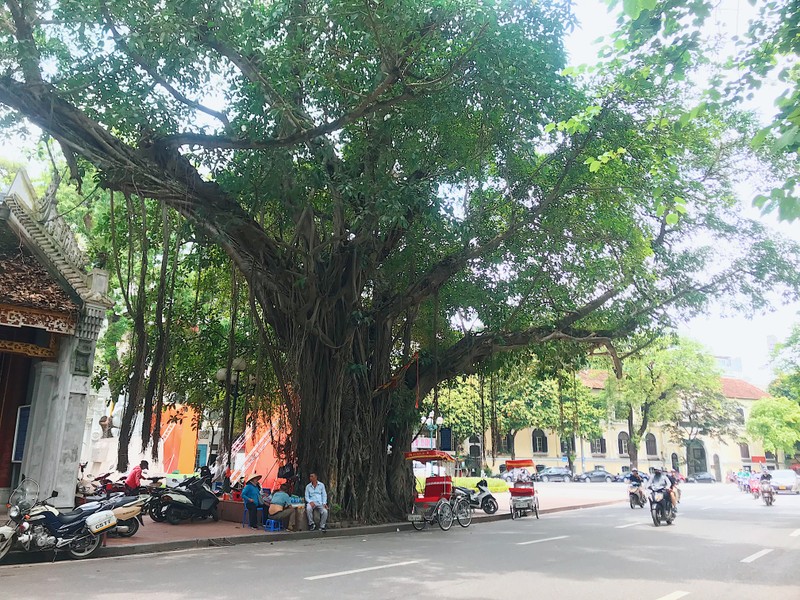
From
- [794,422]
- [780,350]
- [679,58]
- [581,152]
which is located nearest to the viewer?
[679,58]

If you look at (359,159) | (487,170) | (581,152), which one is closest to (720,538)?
(581,152)

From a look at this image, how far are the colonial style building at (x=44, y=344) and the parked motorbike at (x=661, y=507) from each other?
1114 cm

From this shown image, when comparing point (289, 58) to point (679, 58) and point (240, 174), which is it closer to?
point (240, 174)

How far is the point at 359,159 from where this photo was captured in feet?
32.1

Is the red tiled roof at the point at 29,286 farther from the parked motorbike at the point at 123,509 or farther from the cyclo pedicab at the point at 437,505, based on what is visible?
the cyclo pedicab at the point at 437,505

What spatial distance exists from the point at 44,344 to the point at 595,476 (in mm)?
42727

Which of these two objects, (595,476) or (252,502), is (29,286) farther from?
(595,476)

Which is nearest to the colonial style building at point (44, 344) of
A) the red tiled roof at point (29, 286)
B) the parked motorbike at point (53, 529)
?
the red tiled roof at point (29, 286)

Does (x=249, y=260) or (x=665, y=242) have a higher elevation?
(x=665, y=242)

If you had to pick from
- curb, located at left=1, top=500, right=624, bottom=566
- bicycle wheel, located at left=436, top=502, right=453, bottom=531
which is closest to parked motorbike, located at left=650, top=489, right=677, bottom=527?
bicycle wheel, located at left=436, top=502, right=453, bottom=531

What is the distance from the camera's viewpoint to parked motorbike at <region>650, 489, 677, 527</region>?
12.5m

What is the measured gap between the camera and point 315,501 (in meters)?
10.6

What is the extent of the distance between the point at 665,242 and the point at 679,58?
7912mm

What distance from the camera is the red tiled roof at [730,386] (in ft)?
164
